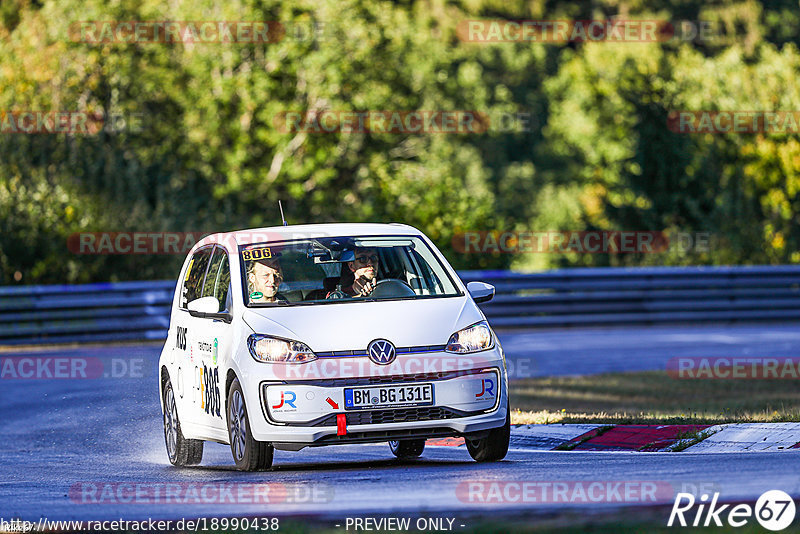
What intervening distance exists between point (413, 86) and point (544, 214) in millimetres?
21929

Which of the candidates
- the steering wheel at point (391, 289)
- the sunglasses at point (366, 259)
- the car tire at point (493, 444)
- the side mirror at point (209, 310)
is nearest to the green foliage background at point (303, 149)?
the side mirror at point (209, 310)

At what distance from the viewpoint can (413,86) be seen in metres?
43.7

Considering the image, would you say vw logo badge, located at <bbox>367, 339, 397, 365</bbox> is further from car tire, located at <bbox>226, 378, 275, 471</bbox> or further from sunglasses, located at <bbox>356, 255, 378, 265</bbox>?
sunglasses, located at <bbox>356, 255, 378, 265</bbox>

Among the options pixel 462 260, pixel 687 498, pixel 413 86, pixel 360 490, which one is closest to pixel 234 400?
pixel 360 490

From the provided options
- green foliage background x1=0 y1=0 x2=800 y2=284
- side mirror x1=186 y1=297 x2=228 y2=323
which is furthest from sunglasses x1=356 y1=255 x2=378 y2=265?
green foliage background x1=0 y1=0 x2=800 y2=284

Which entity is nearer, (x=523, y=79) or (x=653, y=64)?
(x=653, y=64)

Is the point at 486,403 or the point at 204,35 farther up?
the point at 204,35

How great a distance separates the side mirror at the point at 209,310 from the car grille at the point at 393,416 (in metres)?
1.17

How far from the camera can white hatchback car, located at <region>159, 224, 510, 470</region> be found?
30.5ft

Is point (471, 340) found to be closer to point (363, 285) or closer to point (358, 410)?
point (358, 410)

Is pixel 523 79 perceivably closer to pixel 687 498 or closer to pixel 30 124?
pixel 30 124

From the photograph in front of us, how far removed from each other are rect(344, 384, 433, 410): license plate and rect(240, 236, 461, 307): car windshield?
87 cm

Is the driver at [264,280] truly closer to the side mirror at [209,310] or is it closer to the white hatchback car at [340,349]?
the white hatchback car at [340,349]

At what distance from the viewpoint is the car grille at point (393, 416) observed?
9.29 metres
